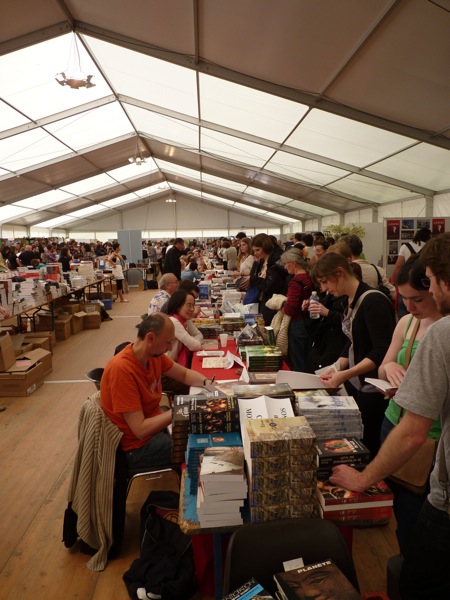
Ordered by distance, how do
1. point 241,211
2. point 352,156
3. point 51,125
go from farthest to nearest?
point 241,211 < point 51,125 < point 352,156

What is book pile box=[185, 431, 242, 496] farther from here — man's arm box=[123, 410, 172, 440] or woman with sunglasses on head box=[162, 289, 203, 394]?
woman with sunglasses on head box=[162, 289, 203, 394]

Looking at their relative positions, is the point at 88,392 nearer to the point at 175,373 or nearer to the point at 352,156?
the point at 175,373

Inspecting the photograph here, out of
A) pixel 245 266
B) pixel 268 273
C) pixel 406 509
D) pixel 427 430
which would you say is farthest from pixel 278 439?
pixel 245 266

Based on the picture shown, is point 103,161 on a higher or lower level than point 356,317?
higher

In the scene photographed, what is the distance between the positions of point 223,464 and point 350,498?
17.3 inches

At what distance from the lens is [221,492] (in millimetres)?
1495

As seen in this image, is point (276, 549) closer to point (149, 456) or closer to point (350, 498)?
point (350, 498)

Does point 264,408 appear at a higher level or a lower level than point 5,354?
higher

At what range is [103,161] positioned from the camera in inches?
598

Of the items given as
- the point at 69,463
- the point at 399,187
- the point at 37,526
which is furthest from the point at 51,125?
the point at 37,526

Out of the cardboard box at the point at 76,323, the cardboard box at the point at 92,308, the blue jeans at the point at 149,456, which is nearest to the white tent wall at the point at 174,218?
the cardboard box at the point at 92,308

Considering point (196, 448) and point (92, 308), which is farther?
point (92, 308)

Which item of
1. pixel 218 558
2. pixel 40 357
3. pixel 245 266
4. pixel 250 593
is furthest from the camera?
pixel 245 266

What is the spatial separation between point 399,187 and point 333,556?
10.4 metres
